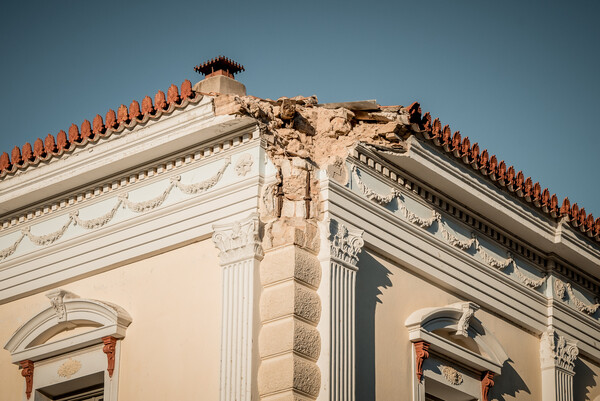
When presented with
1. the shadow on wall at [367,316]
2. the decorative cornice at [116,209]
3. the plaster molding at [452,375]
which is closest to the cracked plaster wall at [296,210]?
the shadow on wall at [367,316]

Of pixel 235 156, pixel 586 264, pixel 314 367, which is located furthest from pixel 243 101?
pixel 586 264

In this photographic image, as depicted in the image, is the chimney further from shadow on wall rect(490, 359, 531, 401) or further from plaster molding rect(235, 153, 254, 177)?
shadow on wall rect(490, 359, 531, 401)

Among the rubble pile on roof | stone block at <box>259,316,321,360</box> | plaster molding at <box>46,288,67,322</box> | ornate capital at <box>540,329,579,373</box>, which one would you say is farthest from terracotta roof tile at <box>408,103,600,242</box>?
plaster molding at <box>46,288,67,322</box>

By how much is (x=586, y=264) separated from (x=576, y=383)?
5.20 ft

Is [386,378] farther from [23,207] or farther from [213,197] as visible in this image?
[23,207]

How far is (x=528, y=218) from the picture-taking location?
1512 cm

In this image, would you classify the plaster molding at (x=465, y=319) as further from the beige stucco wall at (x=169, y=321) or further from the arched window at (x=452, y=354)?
the beige stucco wall at (x=169, y=321)

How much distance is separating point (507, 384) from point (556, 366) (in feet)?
2.96

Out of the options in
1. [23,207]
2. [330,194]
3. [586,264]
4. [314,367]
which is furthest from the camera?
[586,264]

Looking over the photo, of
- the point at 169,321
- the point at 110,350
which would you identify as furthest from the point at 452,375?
the point at 110,350

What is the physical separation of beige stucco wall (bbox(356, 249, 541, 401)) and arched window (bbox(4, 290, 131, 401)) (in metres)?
2.56

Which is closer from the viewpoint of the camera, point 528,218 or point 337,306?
point 337,306

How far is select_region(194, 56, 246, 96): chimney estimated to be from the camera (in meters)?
14.4

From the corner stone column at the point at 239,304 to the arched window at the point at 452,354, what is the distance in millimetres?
1997
